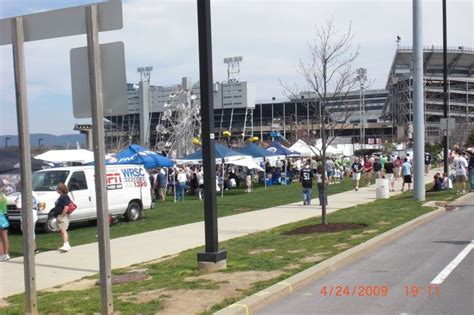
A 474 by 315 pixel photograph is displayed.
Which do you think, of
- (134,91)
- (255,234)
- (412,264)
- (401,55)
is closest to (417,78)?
(255,234)

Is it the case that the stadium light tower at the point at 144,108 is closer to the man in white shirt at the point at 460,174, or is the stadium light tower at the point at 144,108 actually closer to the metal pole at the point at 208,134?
the man in white shirt at the point at 460,174

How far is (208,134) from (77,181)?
967 cm

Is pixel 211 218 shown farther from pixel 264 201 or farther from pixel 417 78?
pixel 264 201

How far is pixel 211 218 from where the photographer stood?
29.7 ft

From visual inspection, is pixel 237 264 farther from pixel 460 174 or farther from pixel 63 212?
pixel 460 174

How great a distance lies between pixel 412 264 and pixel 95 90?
6.07 m

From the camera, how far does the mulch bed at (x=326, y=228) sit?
44.4 ft

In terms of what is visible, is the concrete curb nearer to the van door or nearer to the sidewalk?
the sidewalk

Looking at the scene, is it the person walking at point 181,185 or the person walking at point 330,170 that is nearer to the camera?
the person walking at point 181,185

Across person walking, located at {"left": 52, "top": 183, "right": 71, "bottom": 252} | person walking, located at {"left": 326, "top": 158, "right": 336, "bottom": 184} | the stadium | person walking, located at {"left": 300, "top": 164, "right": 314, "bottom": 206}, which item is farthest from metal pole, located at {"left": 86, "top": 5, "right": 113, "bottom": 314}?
the stadium

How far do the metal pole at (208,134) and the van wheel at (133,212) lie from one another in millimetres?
10615

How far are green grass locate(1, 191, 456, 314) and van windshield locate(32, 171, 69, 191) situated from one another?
273 inches
